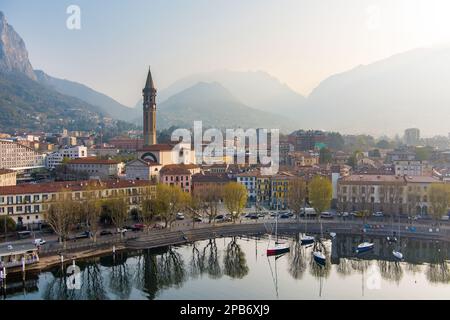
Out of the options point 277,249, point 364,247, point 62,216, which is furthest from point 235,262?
point 62,216

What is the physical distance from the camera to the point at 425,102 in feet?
558

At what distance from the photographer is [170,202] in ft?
103

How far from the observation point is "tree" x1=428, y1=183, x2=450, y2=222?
104 ft

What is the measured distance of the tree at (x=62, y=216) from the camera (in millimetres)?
25891

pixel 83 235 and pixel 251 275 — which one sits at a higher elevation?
pixel 83 235

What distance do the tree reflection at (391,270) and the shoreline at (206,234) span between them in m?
5.89

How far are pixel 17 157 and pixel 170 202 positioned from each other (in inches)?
1817

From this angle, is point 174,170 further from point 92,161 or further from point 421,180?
point 421,180

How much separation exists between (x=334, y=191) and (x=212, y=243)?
1447 centimetres

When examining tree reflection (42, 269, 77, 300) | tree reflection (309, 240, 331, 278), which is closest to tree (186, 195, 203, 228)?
Answer: tree reflection (309, 240, 331, 278)

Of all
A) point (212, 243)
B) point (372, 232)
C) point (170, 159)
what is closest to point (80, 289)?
point (212, 243)

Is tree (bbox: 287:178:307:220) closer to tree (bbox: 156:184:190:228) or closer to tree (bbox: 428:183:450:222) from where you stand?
tree (bbox: 156:184:190:228)

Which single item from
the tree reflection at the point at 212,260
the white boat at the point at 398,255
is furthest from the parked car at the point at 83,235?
the white boat at the point at 398,255

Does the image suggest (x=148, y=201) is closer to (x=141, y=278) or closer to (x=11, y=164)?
(x=141, y=278)
